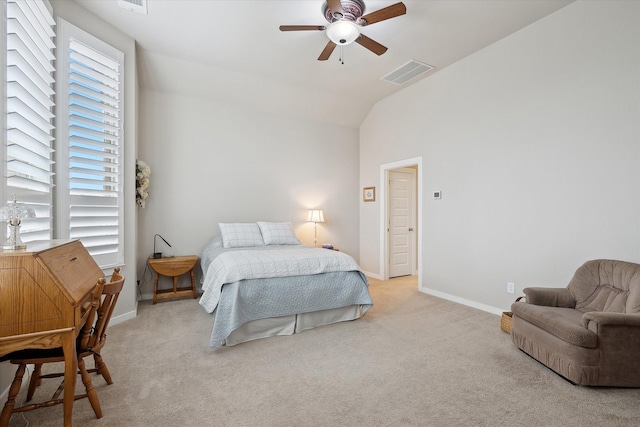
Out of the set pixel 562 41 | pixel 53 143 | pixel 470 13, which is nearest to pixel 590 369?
pixel 562 41

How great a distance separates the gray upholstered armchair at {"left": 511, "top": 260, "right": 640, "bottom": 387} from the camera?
2.03 meters

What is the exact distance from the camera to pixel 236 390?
204 cm

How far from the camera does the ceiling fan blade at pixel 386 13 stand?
2412 millimetres

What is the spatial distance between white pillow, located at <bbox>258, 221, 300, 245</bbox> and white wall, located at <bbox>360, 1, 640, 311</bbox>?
2.05 m

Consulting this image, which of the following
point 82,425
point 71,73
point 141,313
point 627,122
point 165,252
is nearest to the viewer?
point 82,425

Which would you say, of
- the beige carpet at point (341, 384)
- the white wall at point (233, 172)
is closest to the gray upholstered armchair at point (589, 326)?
the beige carpet at point (341, 384)

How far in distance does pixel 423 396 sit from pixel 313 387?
0.72 meters

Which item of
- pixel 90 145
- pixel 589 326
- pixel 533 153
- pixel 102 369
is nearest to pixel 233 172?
pixel 90 145

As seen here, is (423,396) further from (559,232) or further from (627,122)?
(627,122)

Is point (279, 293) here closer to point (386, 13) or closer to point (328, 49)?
point (328, 49)

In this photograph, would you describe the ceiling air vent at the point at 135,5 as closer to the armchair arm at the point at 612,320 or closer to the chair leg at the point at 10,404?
the chair leg at the point at 10,404

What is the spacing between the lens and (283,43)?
3.55 m

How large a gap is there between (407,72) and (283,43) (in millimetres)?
1799

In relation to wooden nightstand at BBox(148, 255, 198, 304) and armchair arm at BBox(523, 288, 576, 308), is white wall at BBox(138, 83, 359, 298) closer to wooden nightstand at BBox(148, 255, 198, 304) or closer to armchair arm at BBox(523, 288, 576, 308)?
wooden nightstand at BBox(148, 255, 198, 304)
